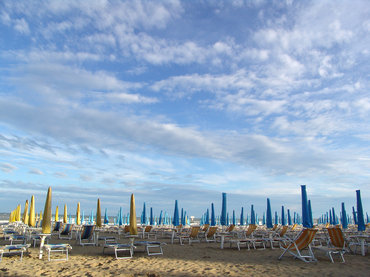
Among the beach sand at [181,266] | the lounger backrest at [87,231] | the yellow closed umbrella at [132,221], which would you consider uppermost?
the yellow closed umbrella at [132,221]

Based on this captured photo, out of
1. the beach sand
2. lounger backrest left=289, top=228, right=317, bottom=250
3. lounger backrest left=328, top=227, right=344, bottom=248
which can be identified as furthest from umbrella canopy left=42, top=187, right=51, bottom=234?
lounger backrest left=328, top=227, right=344, bottom=248

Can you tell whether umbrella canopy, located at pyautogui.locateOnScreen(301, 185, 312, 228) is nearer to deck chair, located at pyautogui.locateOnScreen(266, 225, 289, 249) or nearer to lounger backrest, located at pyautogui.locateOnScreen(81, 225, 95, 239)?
deck chair, located at pyautogui.locateOnScreen(266, 225, 289, 249)

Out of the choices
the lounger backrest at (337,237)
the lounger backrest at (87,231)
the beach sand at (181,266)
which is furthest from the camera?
the lounger backrest at (87,231)

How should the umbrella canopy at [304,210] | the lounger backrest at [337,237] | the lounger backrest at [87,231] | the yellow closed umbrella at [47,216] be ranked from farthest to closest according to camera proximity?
1. the umbrella canopy at [304,210]
2. the lounger backrest at [87,231]
3. the yellow closed umbrella at [47,216]
4. the lounger backrest at [337,237]

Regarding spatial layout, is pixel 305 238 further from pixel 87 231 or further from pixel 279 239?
pixel 87 231

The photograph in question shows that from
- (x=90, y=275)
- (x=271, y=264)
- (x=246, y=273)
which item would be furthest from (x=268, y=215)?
(x=90, y=275)

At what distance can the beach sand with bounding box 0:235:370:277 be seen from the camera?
17.3 ft

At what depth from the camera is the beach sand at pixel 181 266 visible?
529 centimetres

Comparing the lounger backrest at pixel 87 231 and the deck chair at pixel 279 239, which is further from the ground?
the lounger backrest at pixel 87 231

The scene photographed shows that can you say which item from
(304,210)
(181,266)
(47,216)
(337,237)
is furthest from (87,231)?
(304,210)

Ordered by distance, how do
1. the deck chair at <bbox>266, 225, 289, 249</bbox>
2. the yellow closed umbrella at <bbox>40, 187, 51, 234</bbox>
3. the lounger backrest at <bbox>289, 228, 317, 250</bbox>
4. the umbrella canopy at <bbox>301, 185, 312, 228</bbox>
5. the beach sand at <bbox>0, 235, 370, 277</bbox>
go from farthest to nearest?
the umbrella canopy at <bbox>301, 185, 312, 228</bbox>, the deck chair at <bbox>266, 225, 289, 249</bbox>, the yellow closed umbrella at <bbox>40, 187, 51, 234</bbox>, the lounger backrest at <bbox>289, 228, 317, 250</bbox>, the beach sand at <bbox>0, 235, 370, 277</bbox>

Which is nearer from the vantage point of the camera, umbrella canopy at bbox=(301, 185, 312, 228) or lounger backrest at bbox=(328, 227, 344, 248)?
lounger backrest at bbox=(328, 227, 344, 248)

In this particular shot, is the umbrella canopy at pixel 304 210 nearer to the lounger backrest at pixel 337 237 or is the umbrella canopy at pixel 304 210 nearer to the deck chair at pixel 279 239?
the deck chair at pixel 279 239

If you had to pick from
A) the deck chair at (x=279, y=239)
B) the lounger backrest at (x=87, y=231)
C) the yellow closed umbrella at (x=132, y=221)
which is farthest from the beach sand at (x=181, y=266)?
the lounger backrest at (x=87, y=231)
